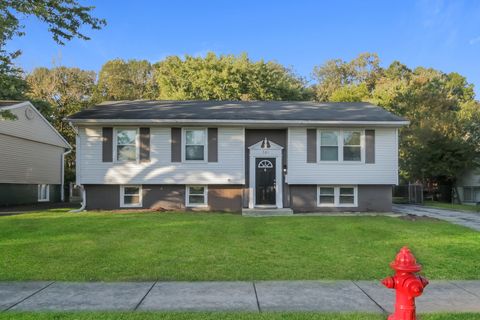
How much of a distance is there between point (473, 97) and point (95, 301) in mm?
65143

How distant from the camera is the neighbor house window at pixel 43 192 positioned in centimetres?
2617

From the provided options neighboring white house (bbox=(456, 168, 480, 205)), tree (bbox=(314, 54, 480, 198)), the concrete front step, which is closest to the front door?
the concrete front step

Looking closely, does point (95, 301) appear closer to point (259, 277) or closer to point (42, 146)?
point (259, 277)

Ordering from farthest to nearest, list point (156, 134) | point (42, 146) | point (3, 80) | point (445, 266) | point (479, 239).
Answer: point (42, 146), point (156, 134), point (3, 80), point (479, 239), point (445, 266)

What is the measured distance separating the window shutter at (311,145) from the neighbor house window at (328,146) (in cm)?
25

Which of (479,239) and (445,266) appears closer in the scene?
(445,266)

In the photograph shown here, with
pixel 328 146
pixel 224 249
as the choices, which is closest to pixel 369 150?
pixel 328 146

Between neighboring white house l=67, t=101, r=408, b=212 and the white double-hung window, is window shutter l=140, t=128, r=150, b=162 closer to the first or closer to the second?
neighboring white house l=67, t=101, r=408, b=212

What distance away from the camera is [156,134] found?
17922mm

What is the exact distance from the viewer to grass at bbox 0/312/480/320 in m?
5.25

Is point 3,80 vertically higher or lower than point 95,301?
higher

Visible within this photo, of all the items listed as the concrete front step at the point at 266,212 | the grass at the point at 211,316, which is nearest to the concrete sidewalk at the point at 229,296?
the grass at the point at 211,316

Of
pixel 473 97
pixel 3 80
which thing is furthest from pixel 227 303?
pixel 473 97

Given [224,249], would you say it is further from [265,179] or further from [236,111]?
[236,111]
